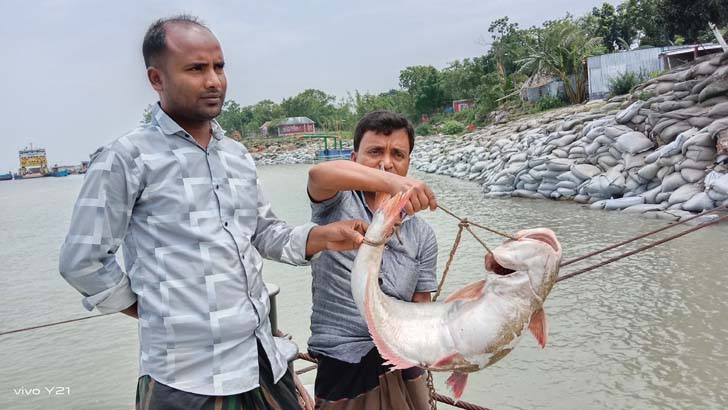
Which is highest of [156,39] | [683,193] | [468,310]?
[156,39]

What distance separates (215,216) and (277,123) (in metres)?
71.0

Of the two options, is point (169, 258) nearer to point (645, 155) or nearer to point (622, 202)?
point (622, 202)

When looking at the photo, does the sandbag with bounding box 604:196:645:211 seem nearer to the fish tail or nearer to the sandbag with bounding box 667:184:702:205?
the sandbag with bounding box 667:184:702:205

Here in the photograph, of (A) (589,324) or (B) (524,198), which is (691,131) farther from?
(A) (589,324)

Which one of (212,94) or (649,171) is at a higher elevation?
(212,94)

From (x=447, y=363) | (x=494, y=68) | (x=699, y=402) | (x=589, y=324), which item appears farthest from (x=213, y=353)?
(x=494, y=68)

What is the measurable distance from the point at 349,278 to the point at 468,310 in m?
0.55

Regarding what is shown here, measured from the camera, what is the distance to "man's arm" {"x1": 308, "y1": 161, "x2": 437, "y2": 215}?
158 cm

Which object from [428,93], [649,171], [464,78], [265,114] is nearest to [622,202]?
[649,171]

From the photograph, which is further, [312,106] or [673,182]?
[312,106]

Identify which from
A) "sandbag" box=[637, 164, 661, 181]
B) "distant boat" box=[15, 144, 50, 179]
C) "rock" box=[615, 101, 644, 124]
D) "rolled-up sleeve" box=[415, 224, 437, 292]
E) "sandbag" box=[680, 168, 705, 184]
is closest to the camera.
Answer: "rolled-up sleeve" box=[415, 224, 437, 292]

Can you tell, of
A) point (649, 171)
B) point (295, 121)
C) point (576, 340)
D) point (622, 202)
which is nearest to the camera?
point (576, 340)

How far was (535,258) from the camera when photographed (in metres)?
1.53

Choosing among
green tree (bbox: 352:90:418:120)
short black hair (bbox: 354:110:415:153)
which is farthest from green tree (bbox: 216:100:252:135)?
short black hair (bbox: 354:110:415:153)
